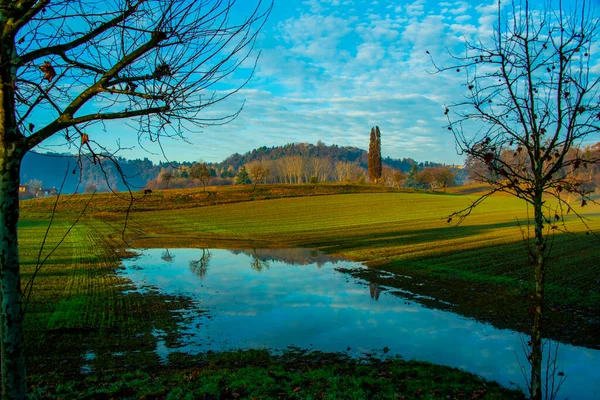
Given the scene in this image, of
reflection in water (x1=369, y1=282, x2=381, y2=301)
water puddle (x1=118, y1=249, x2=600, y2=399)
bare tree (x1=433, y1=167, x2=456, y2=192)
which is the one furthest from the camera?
bare tree (x1=433, y1=167, x2=456, y2=192)

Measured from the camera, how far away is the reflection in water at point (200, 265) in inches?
778

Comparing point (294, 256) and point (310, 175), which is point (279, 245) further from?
point (310, 175)

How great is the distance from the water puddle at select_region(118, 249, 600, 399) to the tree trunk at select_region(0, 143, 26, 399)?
562 cm

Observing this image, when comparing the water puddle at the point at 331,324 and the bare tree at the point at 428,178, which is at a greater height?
the bare tree at the point at 428,178

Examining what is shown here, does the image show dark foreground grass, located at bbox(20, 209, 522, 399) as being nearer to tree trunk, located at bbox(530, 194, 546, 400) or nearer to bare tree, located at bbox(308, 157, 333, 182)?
tree trunk, located at bbox(530, 194, 546, 400)

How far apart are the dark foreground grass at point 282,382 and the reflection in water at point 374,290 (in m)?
6.41

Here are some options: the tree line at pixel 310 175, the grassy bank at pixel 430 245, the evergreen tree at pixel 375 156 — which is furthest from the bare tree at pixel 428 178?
the grassy bank at pixel 430 245

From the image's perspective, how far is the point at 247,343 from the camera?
10375 mm

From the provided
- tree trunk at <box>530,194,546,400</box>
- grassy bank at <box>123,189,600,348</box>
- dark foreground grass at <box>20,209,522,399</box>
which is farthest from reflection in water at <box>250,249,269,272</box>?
tree trunk at <box>530,194,546,400</box>

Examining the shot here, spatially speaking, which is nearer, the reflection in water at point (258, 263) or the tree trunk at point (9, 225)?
the tree trunk at point (9, 225)

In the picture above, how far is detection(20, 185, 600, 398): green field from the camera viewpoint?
10555 millimetres

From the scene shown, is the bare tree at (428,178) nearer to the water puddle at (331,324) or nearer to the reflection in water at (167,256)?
the reflection in water at (167,256)

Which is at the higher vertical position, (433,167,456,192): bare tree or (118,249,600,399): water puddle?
(433,167,456,192): bare tree

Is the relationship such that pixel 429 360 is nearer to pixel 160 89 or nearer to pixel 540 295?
pixel 540 295
